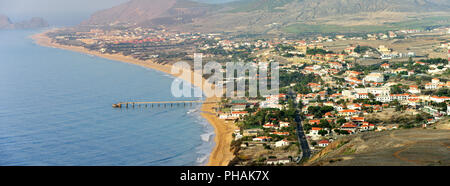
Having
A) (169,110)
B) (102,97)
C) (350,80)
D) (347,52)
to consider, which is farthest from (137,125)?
(347,52)

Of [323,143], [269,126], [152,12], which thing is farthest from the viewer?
[152,12]

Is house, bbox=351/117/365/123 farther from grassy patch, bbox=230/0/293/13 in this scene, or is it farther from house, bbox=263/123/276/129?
grassy patch, bbox=230/0/293/13

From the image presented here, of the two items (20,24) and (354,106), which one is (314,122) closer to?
(354,106)

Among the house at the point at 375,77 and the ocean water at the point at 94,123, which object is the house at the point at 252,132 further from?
the house at the point at 375,77

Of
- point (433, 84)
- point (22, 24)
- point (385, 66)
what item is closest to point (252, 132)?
point (433, 84)

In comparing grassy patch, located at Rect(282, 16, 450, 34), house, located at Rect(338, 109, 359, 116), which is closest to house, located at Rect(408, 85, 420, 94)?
house, located at Rect(338, 109, 359, 116)
